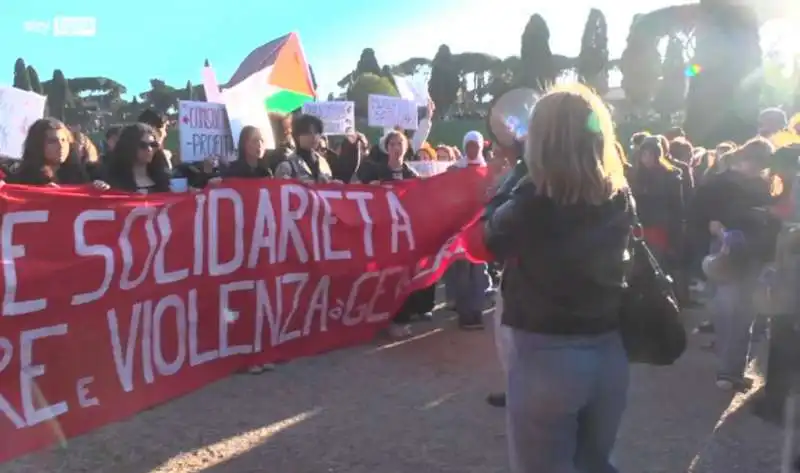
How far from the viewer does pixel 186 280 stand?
5.02 m

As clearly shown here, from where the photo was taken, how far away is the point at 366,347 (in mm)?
6512

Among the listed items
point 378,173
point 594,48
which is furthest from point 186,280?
point 594,48

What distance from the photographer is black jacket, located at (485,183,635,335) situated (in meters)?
2.38

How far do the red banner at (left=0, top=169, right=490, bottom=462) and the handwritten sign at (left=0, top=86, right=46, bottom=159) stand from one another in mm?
2845

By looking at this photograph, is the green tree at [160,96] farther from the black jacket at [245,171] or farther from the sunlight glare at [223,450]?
the sunlight glare at [223,450]

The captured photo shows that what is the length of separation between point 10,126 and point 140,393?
3510mm

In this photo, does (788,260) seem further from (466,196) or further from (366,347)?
(366,347)

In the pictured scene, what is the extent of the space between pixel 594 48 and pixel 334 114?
201ft

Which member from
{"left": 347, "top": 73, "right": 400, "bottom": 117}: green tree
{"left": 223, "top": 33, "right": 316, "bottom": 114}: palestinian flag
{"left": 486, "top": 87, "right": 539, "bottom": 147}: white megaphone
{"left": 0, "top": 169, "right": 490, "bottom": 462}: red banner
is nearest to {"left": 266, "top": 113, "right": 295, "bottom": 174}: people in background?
{"left": 223, "top": 33, "right": 316, "bottom": 114}: palestinian flag

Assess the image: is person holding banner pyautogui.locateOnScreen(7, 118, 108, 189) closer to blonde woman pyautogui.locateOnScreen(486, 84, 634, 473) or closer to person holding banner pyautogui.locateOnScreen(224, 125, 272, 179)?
person holding banner pyautogui.locateOnScreen(224, 125, 272, 179)

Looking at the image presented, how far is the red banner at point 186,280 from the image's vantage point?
13.8 feet

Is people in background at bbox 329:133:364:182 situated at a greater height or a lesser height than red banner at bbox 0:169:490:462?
greater

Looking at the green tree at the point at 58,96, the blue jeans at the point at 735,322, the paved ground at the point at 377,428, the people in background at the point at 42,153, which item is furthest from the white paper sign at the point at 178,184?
the green tree at the point at 58,96

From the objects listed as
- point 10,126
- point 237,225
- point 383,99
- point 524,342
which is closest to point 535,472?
point 524,342
